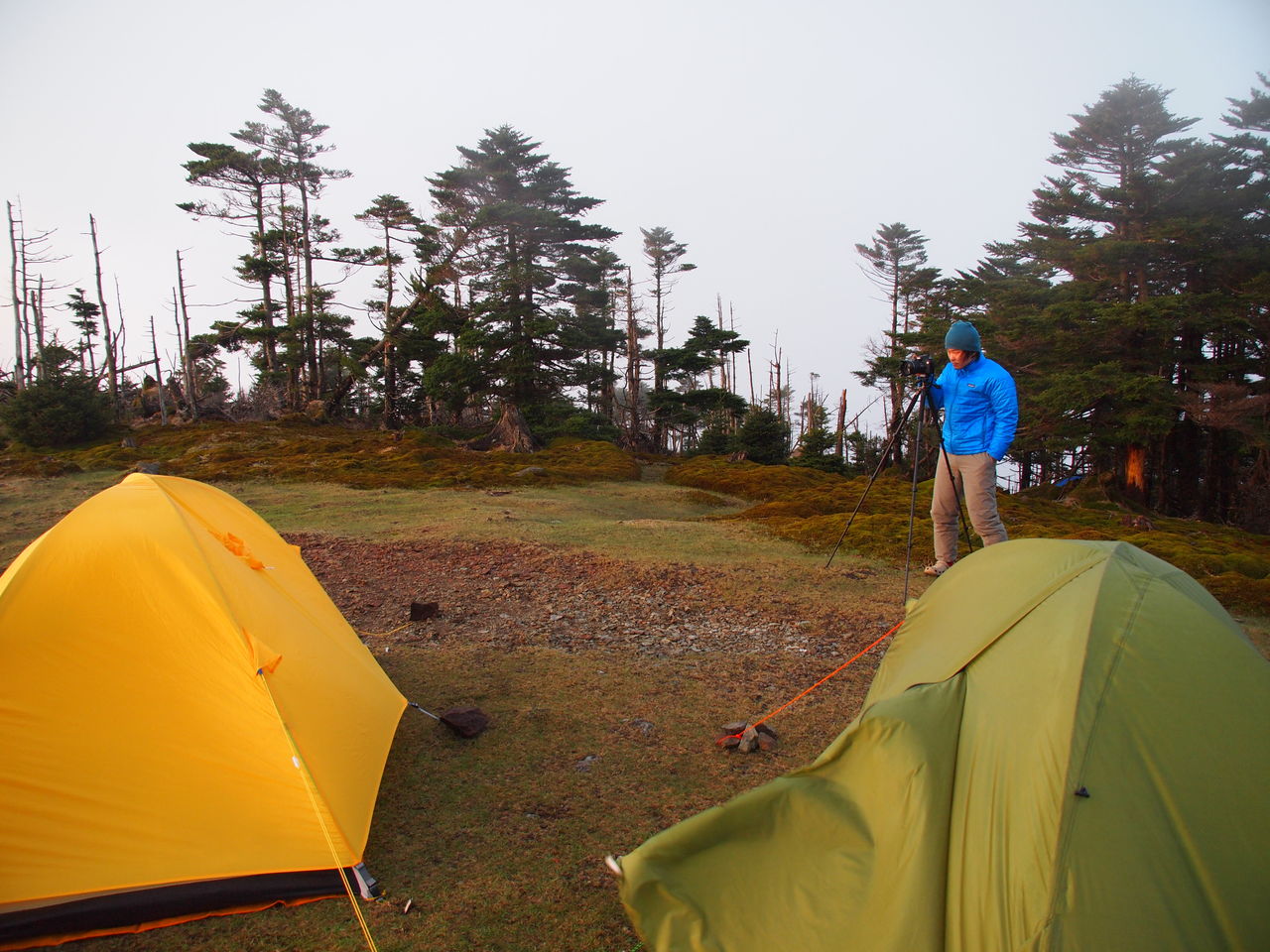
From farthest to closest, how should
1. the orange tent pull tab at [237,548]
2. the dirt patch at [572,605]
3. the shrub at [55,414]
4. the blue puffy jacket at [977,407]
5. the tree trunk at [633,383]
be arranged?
the tree trunk at [633,383] → the shrub at [55,414] → the dirt patch at [572,605] → the blue puffy jacket at [977,407] → the orange tent pull tab at [237,548]

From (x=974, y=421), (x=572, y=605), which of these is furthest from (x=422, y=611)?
(x=974, y=421)

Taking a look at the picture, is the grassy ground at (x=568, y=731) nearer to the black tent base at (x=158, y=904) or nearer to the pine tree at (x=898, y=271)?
the black tent base at (x=158, y=904)

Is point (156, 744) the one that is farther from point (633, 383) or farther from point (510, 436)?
point (633, 383)

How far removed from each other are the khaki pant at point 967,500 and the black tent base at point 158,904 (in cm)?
469

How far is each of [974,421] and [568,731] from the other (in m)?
3.81

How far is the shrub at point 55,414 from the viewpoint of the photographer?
64.5 feet

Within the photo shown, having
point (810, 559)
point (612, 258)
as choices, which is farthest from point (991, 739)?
point (612, 258)

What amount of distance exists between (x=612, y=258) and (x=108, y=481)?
2336cm

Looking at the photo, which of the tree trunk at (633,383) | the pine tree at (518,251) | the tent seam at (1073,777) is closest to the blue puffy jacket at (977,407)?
the tent seam at (1073,777)

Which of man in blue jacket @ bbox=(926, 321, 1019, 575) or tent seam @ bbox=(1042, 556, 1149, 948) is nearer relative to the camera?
tent seam @ bbox=(1042, 556, 1149, 948)

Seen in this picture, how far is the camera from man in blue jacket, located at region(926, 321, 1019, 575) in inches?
206

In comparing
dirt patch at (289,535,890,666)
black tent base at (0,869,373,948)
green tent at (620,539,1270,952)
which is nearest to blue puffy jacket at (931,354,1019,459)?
dirt patch at (289,535,890,666)

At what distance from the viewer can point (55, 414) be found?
19.9 meters

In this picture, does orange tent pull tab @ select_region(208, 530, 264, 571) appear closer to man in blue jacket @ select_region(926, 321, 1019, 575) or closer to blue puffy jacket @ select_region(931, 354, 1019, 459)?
man in blue jacket @ select_region(926, 321, 1019, 575)
